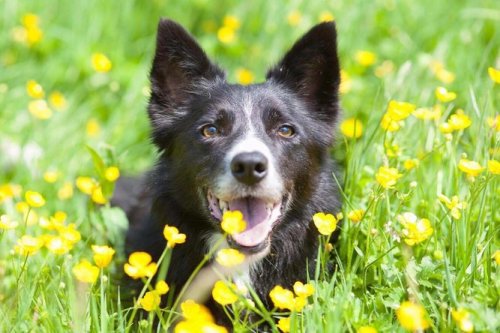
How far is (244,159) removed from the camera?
2.97 meters

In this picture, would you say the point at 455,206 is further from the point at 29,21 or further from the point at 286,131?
the point at 29,21

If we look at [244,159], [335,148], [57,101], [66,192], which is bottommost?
[66,192]

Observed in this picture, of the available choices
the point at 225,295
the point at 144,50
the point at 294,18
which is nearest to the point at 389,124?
the point at 225,295

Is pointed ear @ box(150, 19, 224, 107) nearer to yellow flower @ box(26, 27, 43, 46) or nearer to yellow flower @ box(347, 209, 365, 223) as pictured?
yellow flower @ box(347, 209, 365, 223)

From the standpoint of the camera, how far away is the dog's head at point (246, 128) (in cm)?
310

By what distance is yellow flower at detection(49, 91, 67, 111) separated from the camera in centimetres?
498

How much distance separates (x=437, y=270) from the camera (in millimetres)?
2900

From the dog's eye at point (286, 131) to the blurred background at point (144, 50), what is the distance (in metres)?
1.74

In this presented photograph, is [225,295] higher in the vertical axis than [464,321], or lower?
lower

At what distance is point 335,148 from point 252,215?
2.88 feet

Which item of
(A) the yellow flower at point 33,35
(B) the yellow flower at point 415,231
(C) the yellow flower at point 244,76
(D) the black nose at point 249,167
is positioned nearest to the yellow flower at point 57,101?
(A) the yellow flower at point 33,35

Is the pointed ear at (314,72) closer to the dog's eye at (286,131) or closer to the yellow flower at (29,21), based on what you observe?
the dog's eye at (286,131)

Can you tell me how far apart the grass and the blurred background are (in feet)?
0.04

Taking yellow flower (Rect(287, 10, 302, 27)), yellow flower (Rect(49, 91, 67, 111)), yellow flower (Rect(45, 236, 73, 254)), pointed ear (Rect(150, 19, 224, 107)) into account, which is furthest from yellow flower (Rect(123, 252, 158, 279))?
yellow flower (Rect(287, 10, 302, 27))
